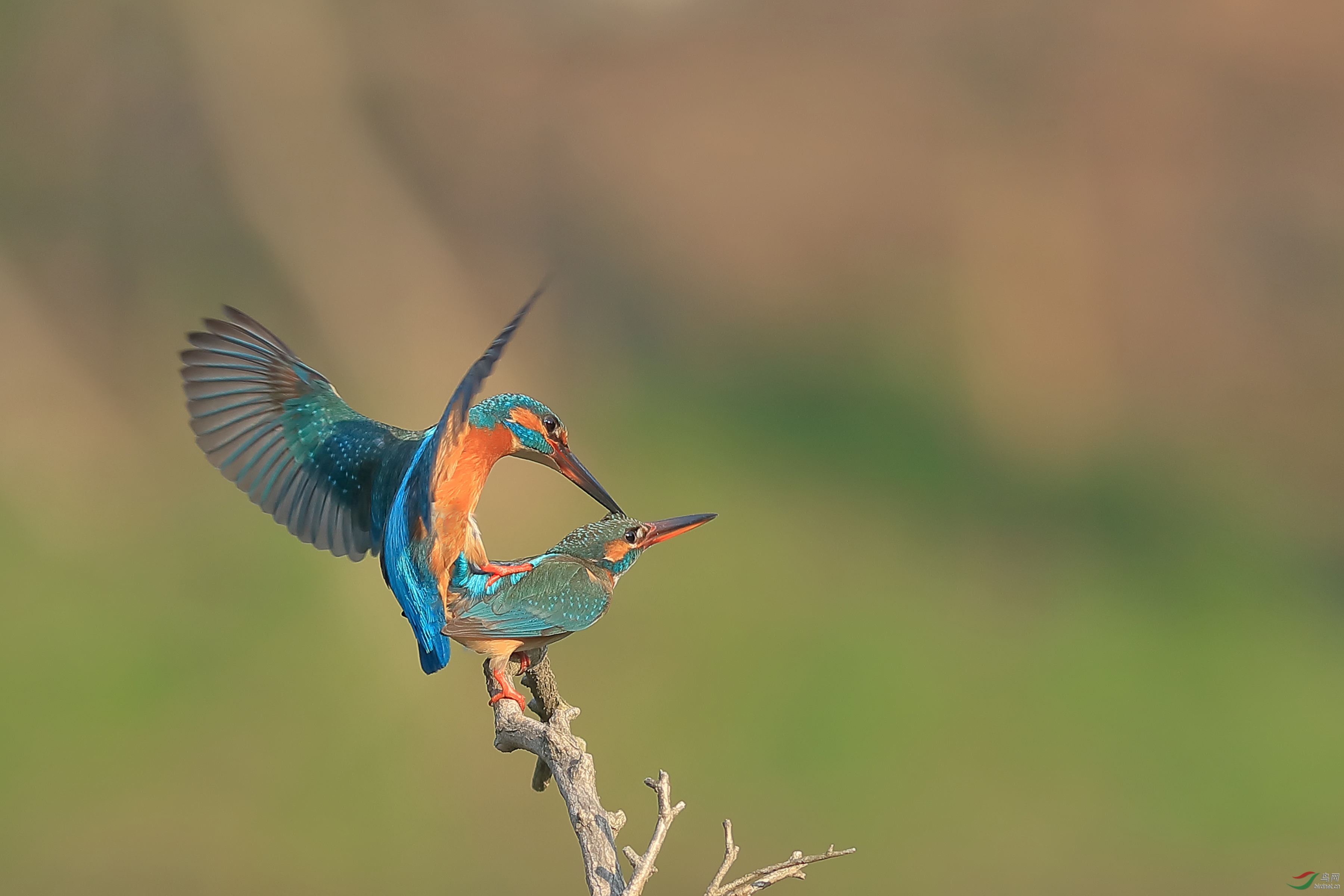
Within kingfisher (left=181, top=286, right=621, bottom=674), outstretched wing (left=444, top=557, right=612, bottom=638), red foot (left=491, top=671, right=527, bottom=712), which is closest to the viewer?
outstretched wing (left=444, top=557, right=612, bottom=638)

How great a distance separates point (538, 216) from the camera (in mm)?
6242

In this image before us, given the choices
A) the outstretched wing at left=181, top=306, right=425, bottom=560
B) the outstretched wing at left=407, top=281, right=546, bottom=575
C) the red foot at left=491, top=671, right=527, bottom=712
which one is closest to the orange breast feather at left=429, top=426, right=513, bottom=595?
the outstretched wing at left=407, top=281, right=546, bottom=575

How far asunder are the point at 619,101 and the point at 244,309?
212cm

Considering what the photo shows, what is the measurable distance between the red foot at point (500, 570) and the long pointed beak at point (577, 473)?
12cm

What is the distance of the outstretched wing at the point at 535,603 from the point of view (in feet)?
4.79

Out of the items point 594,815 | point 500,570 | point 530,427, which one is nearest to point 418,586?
point 500,570

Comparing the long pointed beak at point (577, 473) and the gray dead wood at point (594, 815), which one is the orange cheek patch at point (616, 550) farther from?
the gray dead wood at point (594, 815)

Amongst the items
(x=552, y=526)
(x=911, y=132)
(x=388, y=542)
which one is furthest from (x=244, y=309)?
(x=388, y=542)

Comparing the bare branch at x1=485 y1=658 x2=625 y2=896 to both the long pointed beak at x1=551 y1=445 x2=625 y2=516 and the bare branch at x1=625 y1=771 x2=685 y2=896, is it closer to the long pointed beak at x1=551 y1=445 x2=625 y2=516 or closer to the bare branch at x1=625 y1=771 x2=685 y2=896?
the bare branch at x1=625 y1=771 x2=685 y2=896

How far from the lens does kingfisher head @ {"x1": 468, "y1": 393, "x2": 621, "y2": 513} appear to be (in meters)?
1.52

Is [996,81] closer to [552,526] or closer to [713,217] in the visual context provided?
[713,217]

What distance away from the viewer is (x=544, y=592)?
1495 mm

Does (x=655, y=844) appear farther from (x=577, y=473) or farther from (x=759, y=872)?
(x=577, y=473)

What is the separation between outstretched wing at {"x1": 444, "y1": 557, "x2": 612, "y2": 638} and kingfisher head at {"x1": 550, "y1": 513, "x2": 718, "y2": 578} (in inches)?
1.6
